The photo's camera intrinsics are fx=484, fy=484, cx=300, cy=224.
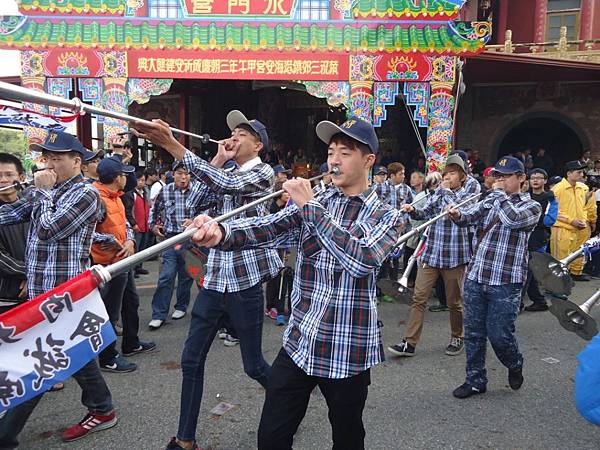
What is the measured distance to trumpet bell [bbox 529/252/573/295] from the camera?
10.9 feet

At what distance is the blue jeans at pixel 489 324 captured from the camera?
→ 3.68m

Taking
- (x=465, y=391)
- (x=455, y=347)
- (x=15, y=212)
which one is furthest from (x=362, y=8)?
(x=15, y=212)

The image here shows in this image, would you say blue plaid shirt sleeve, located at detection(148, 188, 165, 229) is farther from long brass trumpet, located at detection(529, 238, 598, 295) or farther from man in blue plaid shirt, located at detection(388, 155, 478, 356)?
long brass trumpet, located at detection(529, 238, 598, 295)

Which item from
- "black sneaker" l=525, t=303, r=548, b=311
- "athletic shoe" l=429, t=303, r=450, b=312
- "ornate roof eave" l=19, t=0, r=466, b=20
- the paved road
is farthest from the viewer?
"ornate roof eave" l=19, t=0, r=466, b=20

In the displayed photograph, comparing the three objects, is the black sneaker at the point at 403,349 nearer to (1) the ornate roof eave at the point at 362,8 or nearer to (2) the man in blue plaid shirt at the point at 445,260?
(2) the man in blue plaid shirt at the point at 445,260

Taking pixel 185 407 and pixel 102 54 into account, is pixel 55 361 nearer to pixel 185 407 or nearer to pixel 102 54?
pixel 185 407

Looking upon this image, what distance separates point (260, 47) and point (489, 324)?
28.7 feet

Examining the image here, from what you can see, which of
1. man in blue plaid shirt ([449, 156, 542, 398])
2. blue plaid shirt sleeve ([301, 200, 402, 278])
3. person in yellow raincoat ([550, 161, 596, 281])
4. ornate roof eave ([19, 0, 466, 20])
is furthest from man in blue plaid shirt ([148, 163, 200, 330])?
ornate roof eave ([19, 0, 466, 20])

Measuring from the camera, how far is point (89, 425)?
3176 mm

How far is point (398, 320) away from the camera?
5.91 m

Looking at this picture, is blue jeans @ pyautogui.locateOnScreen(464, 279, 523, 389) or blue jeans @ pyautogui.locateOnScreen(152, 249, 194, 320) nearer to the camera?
blue jeans @ pyautogui.locateOnScreen(464, 279, 523, 389)

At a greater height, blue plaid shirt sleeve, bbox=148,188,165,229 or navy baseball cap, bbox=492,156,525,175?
navy baseball cap, bbox=492,156,525,175

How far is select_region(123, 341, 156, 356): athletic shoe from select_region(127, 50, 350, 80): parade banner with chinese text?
7489 mm

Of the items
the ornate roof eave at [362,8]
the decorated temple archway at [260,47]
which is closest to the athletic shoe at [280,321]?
the decorated temple archway at [260,47]
